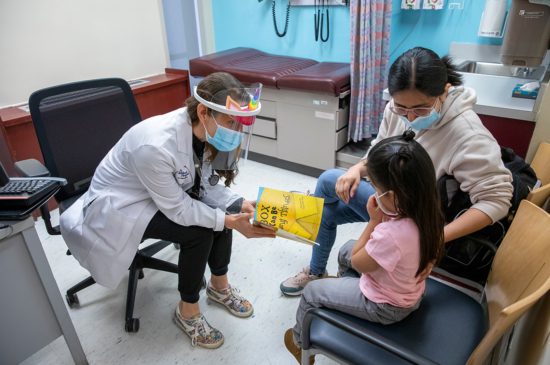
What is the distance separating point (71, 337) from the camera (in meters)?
1.34

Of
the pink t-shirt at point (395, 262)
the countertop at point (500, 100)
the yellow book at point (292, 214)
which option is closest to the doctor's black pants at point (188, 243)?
the yellow book at point (292, 214)

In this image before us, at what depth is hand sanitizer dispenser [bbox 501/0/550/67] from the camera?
63.0 inches

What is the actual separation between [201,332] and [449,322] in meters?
0.96

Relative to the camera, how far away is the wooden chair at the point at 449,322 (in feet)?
2.94

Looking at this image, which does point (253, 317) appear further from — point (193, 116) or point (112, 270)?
point (193, 116)

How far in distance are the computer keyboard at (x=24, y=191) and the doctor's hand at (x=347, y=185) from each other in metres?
1.00

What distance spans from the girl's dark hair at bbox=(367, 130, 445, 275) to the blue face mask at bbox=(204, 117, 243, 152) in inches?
19.6

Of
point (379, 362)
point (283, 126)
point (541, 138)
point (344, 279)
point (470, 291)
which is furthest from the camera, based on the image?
point (283, 126)

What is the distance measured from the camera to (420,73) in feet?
3.59

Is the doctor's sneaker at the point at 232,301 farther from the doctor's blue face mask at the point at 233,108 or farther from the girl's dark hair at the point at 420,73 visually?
the girl's dark hair at the point at 420,73

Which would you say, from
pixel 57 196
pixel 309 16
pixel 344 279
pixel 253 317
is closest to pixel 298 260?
pixel 253 317

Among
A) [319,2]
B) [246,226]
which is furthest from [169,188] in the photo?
[319,2]

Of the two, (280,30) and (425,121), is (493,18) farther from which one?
(280,30)

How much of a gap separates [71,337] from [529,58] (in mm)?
2273
